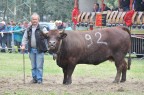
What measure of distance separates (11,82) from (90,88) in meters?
2.88

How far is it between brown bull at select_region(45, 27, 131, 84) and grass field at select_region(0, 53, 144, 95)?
566mm

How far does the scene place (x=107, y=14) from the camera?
997 inches

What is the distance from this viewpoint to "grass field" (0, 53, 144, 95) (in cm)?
1187

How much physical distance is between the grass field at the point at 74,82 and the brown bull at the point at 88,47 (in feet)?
1.86

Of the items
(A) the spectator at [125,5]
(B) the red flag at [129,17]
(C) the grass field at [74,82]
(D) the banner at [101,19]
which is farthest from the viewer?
(A) the spectator at [125,5]

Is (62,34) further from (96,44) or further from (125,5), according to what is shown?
(125,5)

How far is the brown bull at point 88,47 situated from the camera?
529 inches

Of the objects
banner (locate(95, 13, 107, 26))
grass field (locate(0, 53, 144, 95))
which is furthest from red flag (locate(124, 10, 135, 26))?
grass field (locate(0, 53, 144, 95))

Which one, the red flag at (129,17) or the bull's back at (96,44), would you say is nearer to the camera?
the bull's back at (96,44)

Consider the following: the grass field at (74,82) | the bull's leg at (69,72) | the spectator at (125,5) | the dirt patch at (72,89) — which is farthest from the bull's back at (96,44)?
the spectator at (125,5)

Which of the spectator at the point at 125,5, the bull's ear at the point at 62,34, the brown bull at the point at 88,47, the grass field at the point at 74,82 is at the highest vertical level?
the spectator at the point at 125,5

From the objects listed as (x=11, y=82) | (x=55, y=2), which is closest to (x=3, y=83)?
A: (x=11, y=82)

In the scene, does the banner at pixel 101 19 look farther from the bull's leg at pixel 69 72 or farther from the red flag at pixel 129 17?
the bull's leg at pixel 69 72

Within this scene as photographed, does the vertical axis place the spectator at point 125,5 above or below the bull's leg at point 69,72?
above
